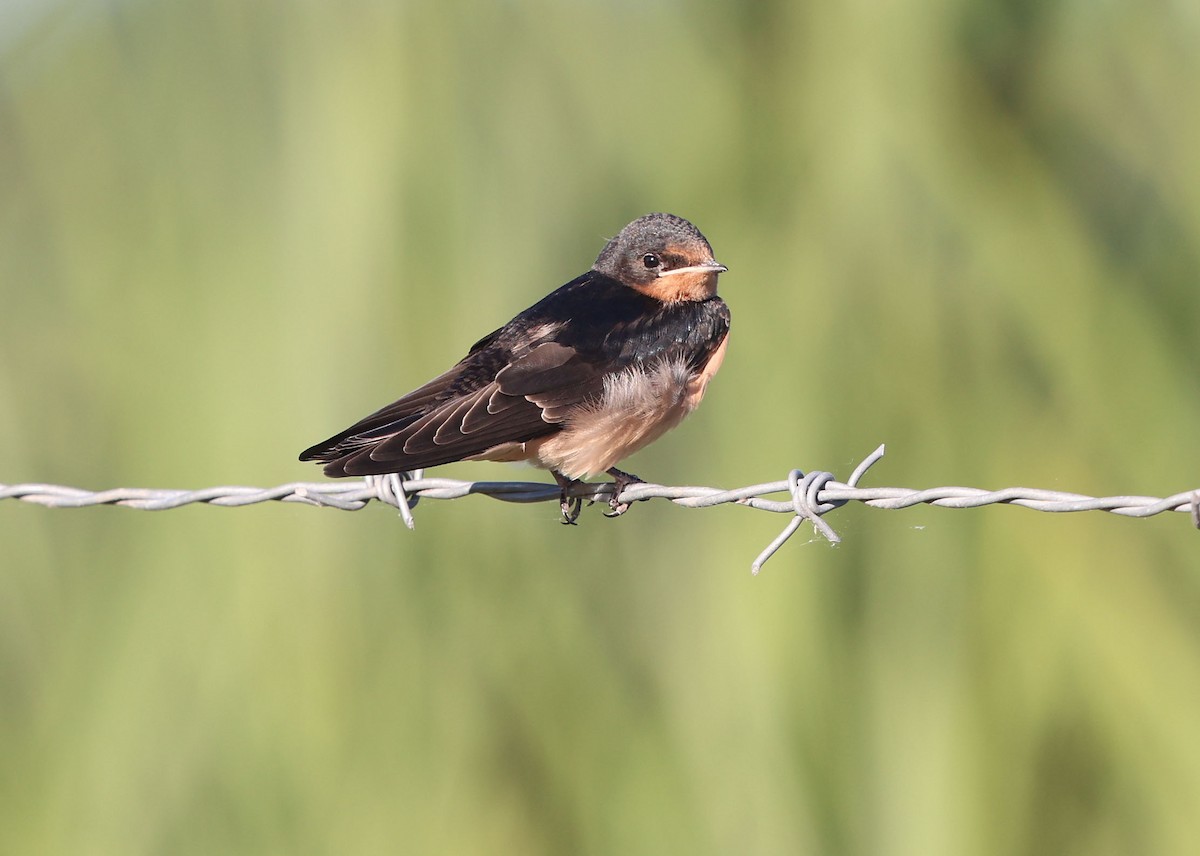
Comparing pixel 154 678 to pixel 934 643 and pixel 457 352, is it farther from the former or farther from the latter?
pixel 934 643

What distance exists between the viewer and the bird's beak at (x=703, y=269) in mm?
3232

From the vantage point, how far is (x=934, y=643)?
10.1 ft

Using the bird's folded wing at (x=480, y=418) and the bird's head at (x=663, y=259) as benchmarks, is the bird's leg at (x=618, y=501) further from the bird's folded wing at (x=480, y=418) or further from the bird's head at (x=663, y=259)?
the bird's head at (x=663, y=259)

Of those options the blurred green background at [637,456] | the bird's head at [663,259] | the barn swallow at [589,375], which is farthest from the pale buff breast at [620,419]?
the bird's head at [663,259]

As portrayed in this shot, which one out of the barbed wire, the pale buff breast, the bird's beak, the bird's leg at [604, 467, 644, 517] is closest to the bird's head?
the bird's beak

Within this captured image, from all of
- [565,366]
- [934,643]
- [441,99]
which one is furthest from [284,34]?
[934,643]

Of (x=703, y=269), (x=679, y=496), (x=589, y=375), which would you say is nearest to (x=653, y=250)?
(x=703, y=269)

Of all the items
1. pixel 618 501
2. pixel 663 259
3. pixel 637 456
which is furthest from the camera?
pixel 637 456

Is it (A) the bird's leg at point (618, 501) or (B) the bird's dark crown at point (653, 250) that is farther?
(B) the bird's dark crown at point (653, 250)

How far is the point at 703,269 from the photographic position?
3262 millimetres

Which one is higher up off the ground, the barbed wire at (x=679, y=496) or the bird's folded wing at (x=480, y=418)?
the bird's folded wing at (x=480, y=418)

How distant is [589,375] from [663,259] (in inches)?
19.9

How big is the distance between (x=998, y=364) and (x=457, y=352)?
1.38 meters

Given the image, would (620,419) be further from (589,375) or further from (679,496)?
(679,496)
